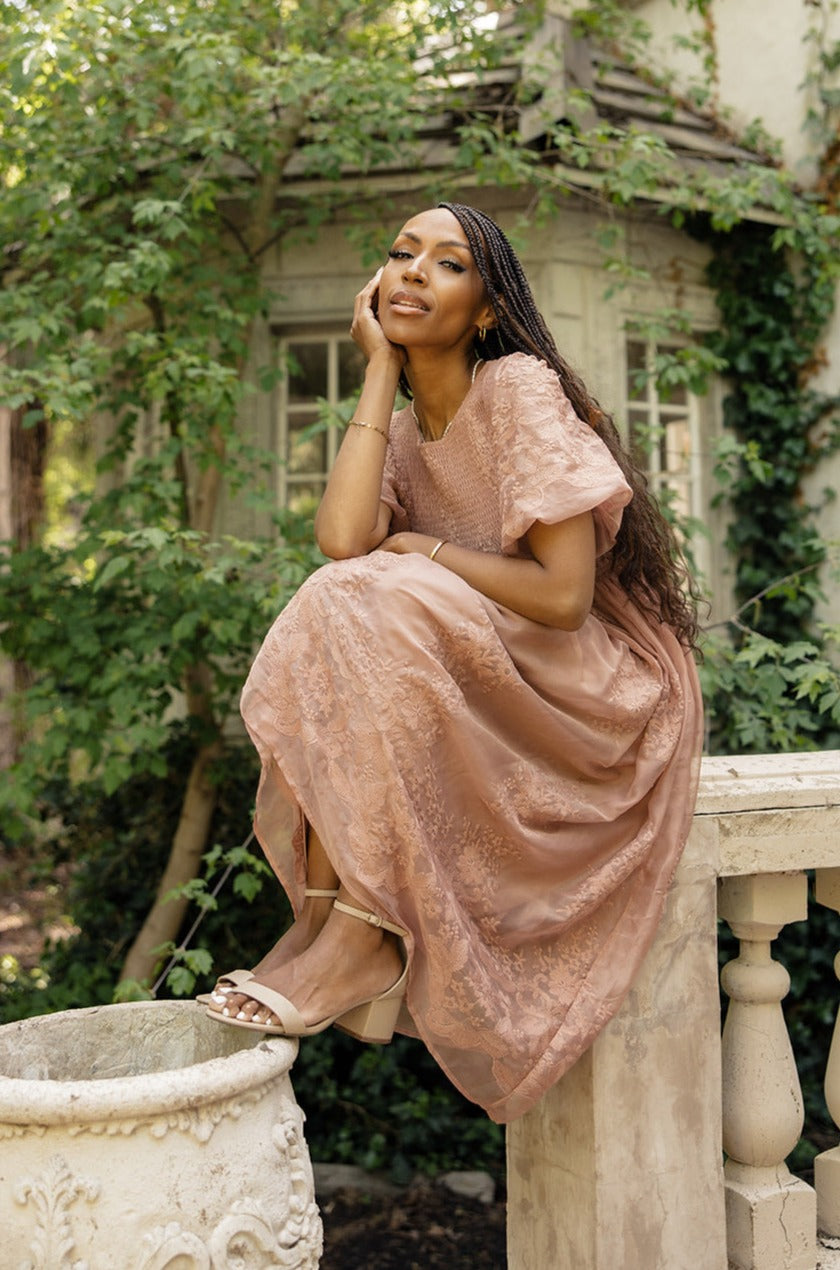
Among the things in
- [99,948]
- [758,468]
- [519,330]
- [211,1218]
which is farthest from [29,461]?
[211,1218]

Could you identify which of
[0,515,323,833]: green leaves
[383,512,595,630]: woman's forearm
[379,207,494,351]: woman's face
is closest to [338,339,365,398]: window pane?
[0,515,323,833]: green leaves

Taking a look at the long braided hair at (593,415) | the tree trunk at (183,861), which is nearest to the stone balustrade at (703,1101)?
the long braided hair at (593,415)

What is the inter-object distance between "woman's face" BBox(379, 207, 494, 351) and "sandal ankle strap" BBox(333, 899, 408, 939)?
0.96m

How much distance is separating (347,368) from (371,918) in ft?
15.3

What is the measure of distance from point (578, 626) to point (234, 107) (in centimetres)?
322

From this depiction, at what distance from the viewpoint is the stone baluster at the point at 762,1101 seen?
215 centimetres

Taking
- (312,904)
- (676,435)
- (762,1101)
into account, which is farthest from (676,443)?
(312,904)

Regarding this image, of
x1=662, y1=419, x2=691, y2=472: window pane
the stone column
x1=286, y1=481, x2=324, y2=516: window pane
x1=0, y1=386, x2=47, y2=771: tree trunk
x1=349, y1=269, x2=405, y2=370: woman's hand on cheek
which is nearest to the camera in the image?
the stone column

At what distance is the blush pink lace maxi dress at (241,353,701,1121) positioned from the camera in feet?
5.72

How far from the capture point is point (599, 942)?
1970 millimetres

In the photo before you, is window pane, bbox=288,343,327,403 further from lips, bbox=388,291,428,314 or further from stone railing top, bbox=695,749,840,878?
stone railing top, bbox=695,749,840,878

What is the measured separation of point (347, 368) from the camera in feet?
19.9

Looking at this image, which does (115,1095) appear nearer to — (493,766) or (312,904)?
(312,904)

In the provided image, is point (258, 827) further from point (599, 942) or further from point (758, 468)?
point (758, 468)
